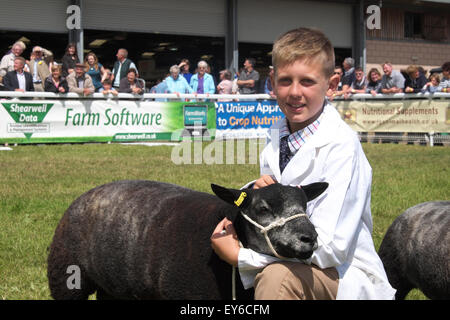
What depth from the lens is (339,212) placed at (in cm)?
270

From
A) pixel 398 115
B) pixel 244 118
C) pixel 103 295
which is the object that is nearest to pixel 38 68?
pixel 244 118

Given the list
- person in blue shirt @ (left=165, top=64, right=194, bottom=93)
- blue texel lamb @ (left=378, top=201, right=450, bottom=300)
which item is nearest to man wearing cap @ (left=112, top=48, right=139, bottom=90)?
person in blue shirt @ (left=165, top=64, right=194, bottom=93)

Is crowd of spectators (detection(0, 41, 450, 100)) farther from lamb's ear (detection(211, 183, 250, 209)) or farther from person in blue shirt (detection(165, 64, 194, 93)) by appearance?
lamb's ear (detection(211, 183, 250, 209))

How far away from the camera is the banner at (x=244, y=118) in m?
15.8

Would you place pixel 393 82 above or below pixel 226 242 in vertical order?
above

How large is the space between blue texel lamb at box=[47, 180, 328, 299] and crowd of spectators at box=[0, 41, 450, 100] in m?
8.85

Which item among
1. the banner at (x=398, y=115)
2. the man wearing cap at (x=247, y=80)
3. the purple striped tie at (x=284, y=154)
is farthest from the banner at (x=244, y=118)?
the purple striped tie at (x=284, y=154)

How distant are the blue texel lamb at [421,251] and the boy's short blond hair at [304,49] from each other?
5.08 feet

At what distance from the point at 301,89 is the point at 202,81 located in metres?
14.4

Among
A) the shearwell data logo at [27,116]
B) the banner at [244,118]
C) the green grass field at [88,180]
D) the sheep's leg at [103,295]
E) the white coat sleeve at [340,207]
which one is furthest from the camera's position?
the banner at [244,118]

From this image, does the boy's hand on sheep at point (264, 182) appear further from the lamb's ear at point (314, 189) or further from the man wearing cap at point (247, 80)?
the man wearing cap at point (247, 80)

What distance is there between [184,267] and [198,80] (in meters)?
14.3

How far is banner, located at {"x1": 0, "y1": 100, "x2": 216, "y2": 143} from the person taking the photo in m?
13.2

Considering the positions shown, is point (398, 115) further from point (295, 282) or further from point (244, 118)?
point (295, 282)
